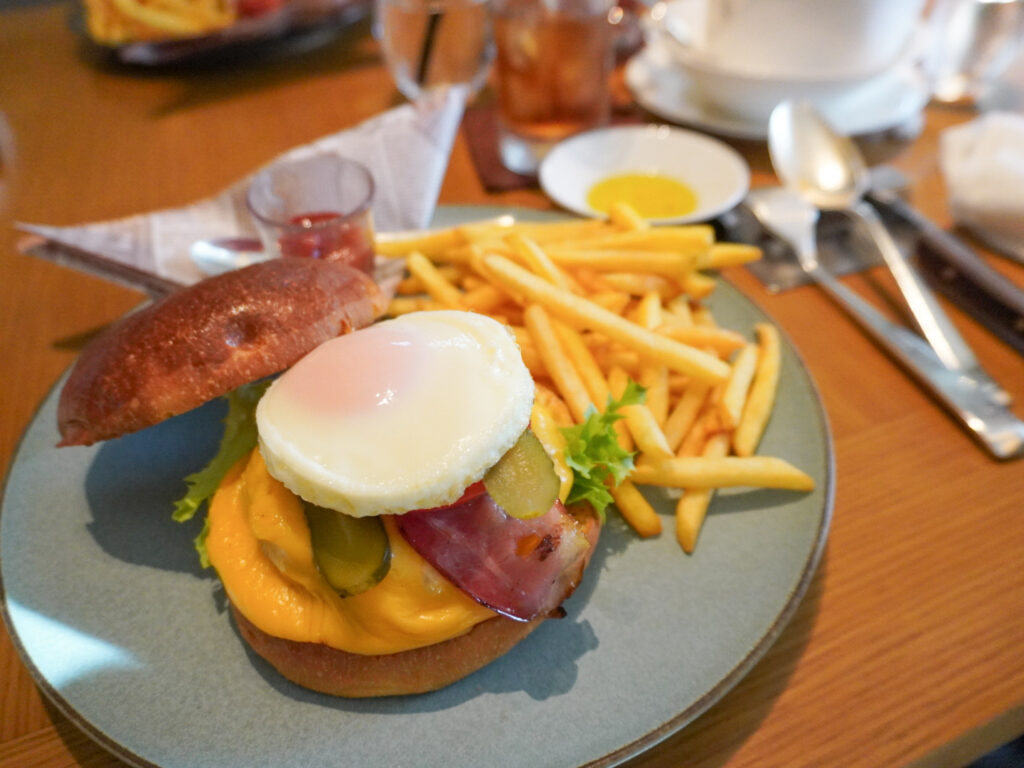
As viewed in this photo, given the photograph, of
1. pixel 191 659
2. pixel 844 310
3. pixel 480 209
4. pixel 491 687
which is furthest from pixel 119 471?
pixel 844 310

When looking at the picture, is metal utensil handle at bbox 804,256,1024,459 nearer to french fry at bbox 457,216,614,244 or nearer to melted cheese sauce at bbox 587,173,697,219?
melted cheese sauce at bbox 587,173,697,219

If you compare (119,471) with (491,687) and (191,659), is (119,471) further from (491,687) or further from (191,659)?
(491,687)

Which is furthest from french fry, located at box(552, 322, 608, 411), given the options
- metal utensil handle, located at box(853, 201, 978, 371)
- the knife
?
the knife

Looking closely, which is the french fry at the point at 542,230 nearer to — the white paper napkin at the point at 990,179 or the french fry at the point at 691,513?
the french fry at the point at 691,513

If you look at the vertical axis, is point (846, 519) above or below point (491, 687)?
above

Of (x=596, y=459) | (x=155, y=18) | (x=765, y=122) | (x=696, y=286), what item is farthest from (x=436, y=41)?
(x=596, y=459)

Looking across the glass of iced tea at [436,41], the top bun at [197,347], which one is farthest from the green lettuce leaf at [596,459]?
the glass of iced tea at [436,41]
